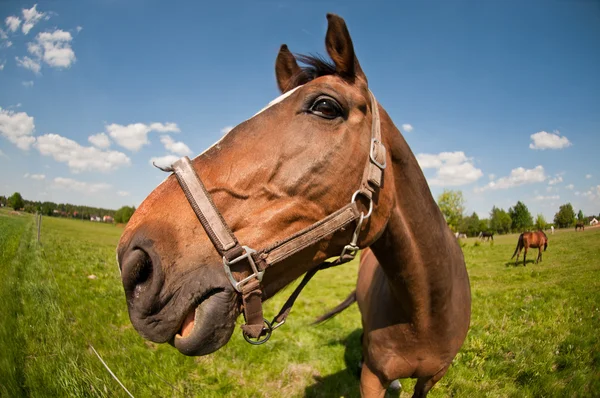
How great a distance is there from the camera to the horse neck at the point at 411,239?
2025mm

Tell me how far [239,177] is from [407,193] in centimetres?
122

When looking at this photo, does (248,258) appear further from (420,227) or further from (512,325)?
(512,325)

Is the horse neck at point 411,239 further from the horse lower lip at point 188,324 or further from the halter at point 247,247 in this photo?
the horse lower lip at point 188,324

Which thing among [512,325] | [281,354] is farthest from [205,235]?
[512,325]

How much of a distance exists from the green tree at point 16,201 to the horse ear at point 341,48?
530 centimetres

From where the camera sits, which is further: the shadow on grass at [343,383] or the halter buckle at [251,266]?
the shadow on grass at [343,383]

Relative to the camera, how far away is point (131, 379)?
3.67 meters

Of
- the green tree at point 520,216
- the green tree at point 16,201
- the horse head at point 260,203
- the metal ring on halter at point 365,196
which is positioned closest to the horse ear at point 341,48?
the horse head at point 260,203

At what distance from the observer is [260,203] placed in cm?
153

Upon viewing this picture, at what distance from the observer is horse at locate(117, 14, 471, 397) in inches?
51.6

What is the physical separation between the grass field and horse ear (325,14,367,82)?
3.93 m

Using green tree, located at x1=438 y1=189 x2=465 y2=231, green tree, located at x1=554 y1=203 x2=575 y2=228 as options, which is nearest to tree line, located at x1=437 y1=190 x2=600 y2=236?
green tree, located at x1=438 y1=189 x2=465 y2=231

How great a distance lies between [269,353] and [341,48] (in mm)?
5051

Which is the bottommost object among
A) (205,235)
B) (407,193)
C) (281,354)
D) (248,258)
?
(281,354)
